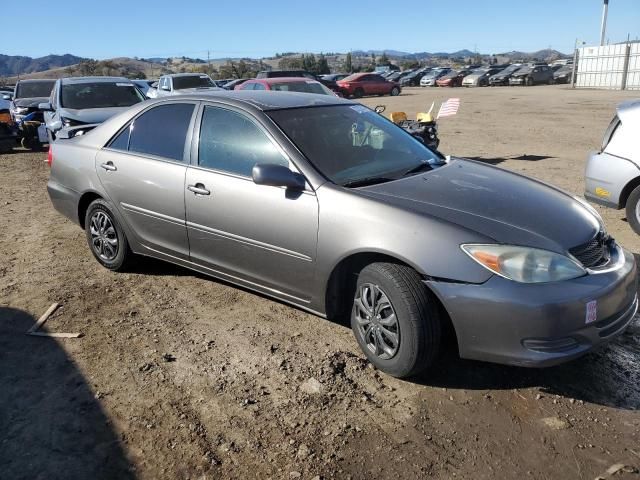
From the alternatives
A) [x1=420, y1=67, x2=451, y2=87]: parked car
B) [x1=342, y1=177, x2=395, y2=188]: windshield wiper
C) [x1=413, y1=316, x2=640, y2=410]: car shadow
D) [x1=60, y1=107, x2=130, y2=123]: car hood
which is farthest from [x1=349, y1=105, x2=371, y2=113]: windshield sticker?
[x1=420, y1=67, x2=451, y2=87]: parked car

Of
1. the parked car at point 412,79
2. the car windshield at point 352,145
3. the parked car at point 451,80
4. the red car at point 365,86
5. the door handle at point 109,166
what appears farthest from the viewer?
the parked car at point 412,79

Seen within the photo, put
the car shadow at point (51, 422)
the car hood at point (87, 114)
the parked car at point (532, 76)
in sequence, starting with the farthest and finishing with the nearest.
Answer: the parked car at point (532, 76) < the car hood at point (87, 114) < the car shadow at point (51, 422)

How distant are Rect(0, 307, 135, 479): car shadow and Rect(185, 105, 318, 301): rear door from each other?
4.13 feet

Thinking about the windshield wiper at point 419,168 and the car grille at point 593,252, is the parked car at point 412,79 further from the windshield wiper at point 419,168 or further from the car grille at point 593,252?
the car grille at point 593,252

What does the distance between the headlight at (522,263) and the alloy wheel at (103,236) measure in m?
3.35

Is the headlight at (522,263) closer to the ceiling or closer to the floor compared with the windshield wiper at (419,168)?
closer to the floor

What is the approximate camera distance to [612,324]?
10.3 ft

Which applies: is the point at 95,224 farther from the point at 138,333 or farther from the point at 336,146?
the point at 336,146

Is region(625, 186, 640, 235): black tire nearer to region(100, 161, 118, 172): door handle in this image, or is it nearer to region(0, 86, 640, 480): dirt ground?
region(0, 86, 640, 480): dirt ground

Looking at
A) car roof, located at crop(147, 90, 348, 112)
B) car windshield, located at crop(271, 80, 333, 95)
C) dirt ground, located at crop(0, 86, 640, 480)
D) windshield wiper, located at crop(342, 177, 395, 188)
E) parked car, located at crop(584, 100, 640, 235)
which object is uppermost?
car roof, located at crop(147, 90, 348, 112)

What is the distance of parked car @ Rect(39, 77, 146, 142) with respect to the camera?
36.1 feet

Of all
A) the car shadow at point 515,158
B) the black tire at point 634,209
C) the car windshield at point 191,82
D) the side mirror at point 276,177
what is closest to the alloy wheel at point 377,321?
the side mirror at point 276,177

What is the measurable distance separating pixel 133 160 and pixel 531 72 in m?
45.2

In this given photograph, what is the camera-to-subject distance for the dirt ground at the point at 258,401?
8.88 feet
